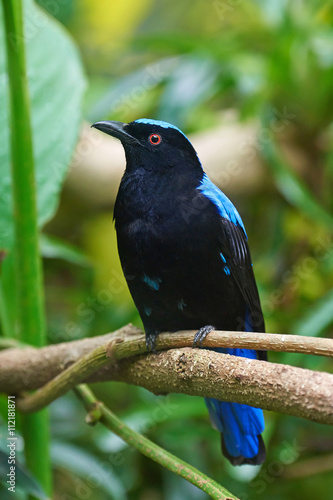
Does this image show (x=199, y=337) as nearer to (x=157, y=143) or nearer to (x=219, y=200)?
(x=219, y=200)

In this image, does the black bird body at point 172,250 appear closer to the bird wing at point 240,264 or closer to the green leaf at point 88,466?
the bird wing at point 240,264

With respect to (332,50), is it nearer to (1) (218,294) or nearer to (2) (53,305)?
(1) (218,294)

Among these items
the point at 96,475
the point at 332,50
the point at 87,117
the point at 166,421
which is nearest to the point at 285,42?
the point at 332,50

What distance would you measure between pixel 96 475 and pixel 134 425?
24 centimetres

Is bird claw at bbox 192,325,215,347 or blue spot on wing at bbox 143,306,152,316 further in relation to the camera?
blue spot on wing at bbox 143,306,152,316

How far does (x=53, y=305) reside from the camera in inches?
132

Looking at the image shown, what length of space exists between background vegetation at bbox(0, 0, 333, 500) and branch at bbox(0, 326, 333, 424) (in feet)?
1.07

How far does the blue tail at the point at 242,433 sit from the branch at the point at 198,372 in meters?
0.30

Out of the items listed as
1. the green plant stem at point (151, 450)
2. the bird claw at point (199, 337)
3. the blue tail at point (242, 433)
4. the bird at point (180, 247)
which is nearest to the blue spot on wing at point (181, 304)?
the bird at point (180, 247)

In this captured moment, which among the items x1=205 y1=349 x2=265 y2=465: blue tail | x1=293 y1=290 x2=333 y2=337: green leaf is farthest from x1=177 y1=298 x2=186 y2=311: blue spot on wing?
x1=293 y1=290 x2=333 y2=337: green leaf

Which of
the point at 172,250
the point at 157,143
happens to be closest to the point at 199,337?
the point at 172,250

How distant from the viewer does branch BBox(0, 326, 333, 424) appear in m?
1.03

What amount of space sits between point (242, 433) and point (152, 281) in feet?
1.75

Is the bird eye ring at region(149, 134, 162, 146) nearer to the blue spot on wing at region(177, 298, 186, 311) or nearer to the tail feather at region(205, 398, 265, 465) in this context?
the blue spot on wing at region(177, 298, 186, 311)
